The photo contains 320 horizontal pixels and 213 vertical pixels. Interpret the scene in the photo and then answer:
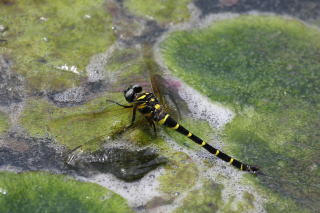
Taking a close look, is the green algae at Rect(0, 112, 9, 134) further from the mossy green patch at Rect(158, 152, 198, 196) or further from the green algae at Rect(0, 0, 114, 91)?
the mossy green patch at Rect(158, 152, 198, 196)

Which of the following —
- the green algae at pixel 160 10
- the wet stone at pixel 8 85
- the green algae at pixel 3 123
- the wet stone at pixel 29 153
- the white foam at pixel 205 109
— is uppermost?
the green algae at pixel 160 10

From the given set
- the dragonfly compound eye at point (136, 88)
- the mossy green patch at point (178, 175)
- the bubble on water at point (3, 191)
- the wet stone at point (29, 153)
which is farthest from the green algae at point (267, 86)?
the bubble on water at point (3, 191)

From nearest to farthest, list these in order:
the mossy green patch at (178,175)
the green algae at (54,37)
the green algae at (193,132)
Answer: the mossy green patch at (178,175) → the green algae at (193,132) → the green algae at (54,37)

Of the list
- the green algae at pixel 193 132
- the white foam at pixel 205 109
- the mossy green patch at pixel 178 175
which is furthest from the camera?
the white foam at pixel 205 109

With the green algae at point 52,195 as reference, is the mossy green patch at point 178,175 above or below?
above

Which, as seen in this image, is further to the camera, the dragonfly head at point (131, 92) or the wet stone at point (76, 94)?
the wet stone at point (76, 94)

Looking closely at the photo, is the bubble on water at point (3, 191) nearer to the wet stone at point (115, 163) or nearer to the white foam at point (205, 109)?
the wet stone at point (115, 163)

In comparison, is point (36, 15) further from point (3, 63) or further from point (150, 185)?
point (150, 185)
